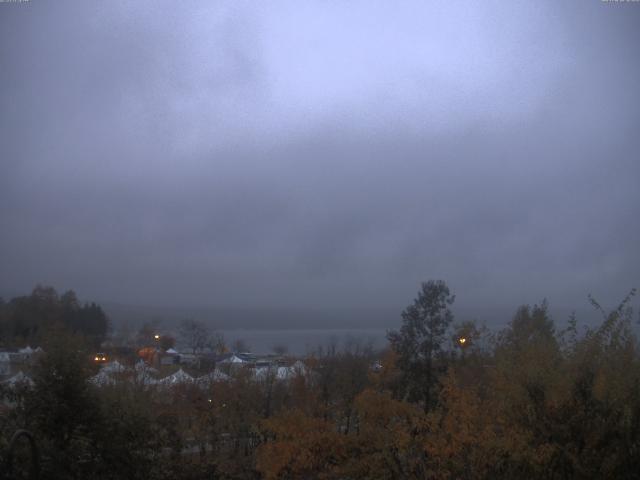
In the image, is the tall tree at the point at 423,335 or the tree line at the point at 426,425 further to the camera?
the tall tree at the point at 423,335

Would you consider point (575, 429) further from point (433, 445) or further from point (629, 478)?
point (433, 445)

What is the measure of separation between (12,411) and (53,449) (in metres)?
1.91

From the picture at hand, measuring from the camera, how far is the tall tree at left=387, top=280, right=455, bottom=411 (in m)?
30.7

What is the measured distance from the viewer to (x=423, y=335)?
31469 millimetres

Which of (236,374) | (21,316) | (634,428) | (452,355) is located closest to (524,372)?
(634,428)

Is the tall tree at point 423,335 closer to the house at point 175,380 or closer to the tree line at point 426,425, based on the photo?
the tree line at point 426,425

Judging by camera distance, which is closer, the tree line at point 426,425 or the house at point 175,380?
the tree line at point 426,425

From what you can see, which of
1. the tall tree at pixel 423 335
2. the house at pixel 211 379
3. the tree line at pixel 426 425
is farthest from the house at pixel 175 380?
the tall tree at pixel 423 335

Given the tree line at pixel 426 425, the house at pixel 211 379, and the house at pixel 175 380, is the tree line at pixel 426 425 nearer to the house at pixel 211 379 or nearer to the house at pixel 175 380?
the house at pixel 211 379

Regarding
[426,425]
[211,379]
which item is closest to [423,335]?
[211,379]

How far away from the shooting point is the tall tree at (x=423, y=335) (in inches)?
1210

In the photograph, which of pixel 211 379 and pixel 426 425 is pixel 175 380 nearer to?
pixel 211 379

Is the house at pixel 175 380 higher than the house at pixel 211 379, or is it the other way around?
the house at pixel 211 379

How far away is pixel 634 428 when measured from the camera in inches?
456
